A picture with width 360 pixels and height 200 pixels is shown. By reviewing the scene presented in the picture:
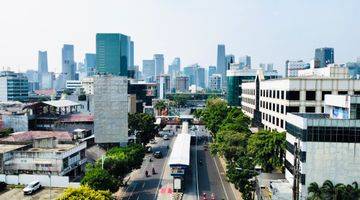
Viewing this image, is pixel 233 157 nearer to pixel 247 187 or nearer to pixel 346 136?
pixel 247 187

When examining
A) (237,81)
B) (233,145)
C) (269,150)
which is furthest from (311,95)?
(237,81)

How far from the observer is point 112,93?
273 ft

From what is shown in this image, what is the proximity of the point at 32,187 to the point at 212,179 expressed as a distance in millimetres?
30323

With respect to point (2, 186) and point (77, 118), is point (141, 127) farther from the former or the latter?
point (2, 186)

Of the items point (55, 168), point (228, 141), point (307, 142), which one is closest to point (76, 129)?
point (55, 168)

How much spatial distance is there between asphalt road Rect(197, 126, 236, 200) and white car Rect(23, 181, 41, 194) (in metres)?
23.8

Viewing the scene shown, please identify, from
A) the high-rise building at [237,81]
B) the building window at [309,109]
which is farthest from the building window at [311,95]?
the high-rise building at [237,81]

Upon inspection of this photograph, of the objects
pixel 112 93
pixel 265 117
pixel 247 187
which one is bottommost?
pixel 247 187

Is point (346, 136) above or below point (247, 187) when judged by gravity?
above

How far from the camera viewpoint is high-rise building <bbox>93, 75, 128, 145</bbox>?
82.0 metres

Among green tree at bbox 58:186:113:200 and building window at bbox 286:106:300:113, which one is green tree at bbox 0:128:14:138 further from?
building window at bbox 286:106:300:113

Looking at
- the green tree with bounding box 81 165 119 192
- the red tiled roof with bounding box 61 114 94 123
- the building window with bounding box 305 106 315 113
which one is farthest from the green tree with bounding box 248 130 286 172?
the red tiled roof with bounding box 61 114 94 123

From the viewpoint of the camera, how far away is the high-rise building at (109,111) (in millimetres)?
82000

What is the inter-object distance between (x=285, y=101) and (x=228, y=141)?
13.1 m
